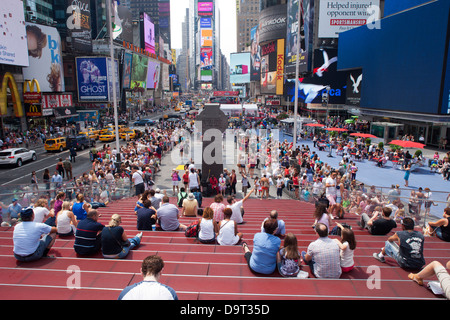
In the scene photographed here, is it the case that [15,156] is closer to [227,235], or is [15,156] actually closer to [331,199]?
[331,199]

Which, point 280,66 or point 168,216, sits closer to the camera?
point 168,216

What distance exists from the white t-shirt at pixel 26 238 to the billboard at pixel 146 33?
327 ft

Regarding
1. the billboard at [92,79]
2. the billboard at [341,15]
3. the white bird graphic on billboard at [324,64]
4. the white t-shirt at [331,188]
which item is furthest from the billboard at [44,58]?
the billboard at [341,15]

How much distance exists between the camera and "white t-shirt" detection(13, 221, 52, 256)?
5.46 m

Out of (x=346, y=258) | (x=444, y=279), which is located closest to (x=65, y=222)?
(x=346, y=258)

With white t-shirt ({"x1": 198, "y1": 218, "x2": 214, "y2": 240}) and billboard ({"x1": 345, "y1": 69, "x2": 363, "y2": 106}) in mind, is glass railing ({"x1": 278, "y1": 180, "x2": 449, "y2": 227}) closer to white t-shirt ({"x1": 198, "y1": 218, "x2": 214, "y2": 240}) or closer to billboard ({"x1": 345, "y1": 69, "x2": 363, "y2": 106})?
white t-shirt ({"x1": 198, "y1": 218, "x2": 214, "y2": 240})

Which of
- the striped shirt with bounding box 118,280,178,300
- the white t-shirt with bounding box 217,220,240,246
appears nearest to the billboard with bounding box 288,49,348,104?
the white t-shirt with bounding box 217,220,240,246

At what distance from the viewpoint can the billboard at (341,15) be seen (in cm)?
6000

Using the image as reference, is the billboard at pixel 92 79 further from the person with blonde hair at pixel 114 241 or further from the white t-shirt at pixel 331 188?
the person with blonde hair at pixel 114 241

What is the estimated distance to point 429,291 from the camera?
464cm

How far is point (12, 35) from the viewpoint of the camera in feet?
114

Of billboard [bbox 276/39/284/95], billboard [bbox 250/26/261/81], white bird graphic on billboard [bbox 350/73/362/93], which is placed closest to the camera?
white bird graphic on billboard [bbox 350/73/362/93]

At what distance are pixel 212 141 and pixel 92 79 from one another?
43659 mm

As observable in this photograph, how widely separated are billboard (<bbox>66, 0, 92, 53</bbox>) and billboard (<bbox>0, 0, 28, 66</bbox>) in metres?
15.9
